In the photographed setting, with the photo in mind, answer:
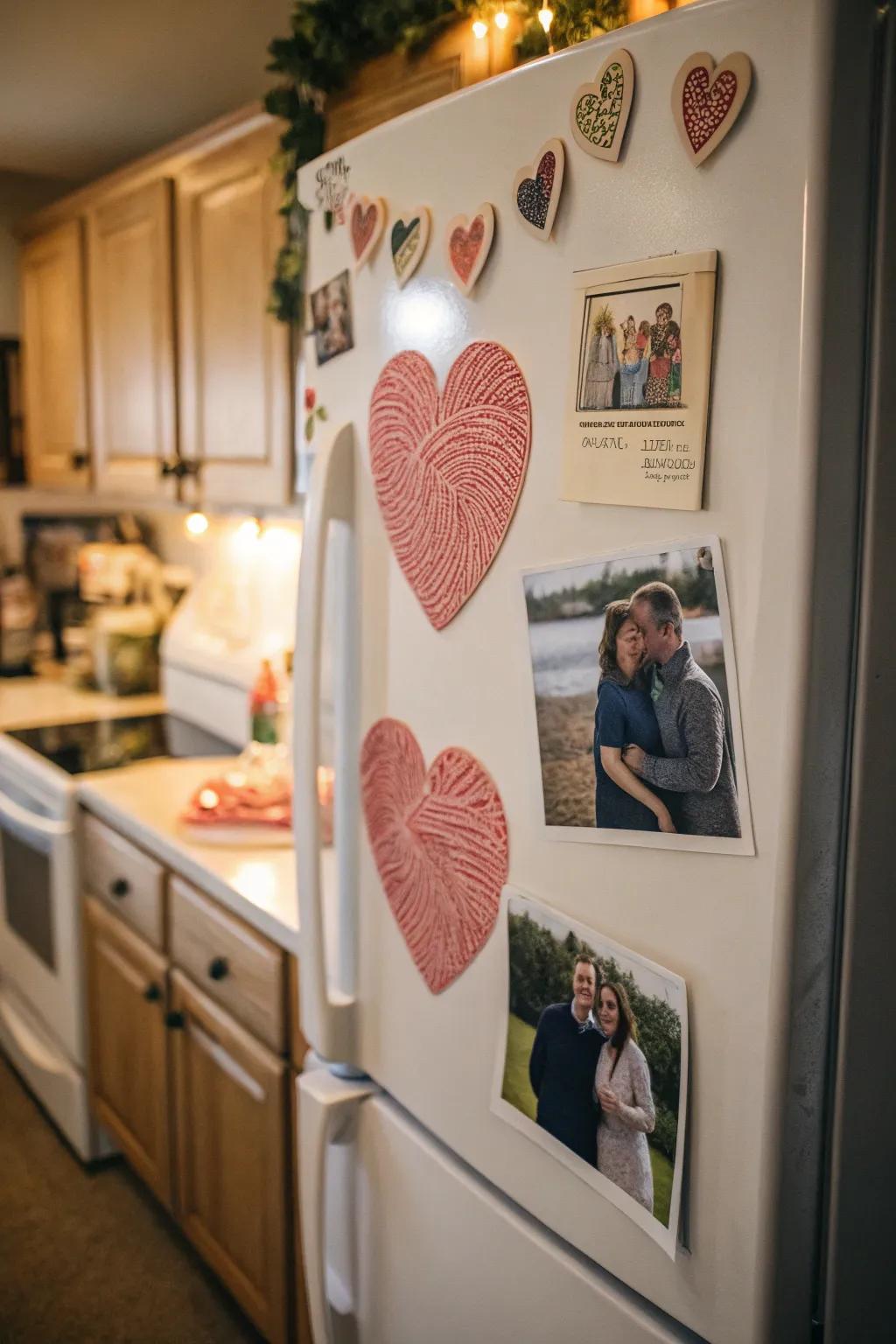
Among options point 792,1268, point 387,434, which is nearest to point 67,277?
point 387,434

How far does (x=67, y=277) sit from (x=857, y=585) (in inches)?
109

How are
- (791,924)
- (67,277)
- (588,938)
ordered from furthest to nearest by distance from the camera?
(67,277), (588,938), (791,924)

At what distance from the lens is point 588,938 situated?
0.94 metres

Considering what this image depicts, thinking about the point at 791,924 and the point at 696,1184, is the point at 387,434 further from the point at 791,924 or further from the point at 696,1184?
the point at 696,1184

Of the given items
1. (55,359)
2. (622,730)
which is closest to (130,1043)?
(622,730)

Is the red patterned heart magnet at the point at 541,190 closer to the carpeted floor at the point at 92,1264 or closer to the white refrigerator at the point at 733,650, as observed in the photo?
the white refrigerator at the point at 733,650

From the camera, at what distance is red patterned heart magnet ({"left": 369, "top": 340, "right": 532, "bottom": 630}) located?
976 millimetres

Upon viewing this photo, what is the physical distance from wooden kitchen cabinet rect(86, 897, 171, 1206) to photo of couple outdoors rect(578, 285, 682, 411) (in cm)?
155

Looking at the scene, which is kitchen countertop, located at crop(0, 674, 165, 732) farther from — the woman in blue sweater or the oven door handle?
the woman in blue sweater

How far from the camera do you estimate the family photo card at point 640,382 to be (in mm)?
812

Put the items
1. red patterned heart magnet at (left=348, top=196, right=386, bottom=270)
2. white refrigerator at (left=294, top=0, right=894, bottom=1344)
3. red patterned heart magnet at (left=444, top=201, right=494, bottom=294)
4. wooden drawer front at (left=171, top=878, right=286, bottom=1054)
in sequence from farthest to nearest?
wooden drawer front at (left=171, top=878, right=286, bottom=1054) < red patterned heart magnet at (left=348, top=196, right=386, bottom=270) < red patterned heart magnet at (left=444, top=201, right=494, bottom=294) < white refrigerator at (left=294, top=0, right=894, bottom=1344)

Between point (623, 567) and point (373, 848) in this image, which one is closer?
point (623, 567)

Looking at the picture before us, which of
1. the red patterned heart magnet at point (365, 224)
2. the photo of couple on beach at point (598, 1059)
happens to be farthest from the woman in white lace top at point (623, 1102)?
the red patterned heart magnet at point (365, 224)

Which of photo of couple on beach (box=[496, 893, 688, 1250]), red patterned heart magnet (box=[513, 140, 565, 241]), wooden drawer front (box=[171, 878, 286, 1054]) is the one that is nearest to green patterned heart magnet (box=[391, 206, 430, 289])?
red patterned heart magnet (box=[513, 140, 565, 241])
